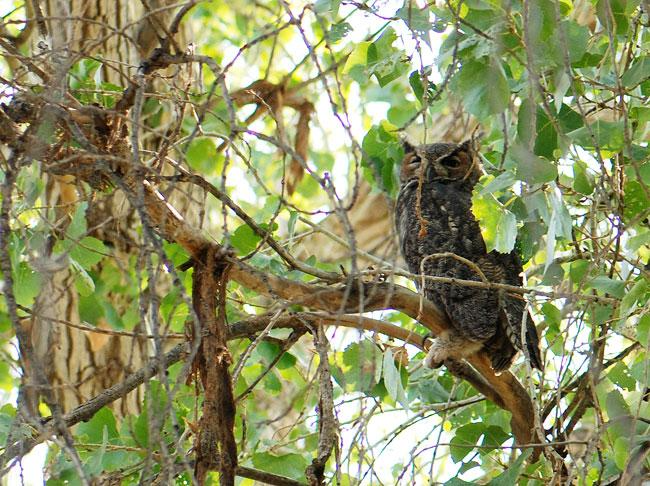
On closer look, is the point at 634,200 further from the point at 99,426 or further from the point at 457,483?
the point at 99,426

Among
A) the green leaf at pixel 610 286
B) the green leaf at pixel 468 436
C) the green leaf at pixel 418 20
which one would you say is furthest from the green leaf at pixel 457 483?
the green leaf at pixel 418 20

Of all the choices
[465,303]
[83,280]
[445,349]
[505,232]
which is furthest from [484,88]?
[83,280]

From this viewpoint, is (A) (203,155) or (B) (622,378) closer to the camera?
(B) (622,378)

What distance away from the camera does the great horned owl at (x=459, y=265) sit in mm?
2602

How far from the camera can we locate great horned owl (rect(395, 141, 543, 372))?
2602mm

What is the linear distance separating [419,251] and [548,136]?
1.13 metres

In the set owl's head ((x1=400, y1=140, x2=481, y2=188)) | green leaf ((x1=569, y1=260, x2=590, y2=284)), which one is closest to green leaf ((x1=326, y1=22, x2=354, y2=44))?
green leaf ((x1=569, y1=260, x2=590, y2=284))

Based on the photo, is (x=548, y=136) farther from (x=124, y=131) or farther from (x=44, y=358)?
(x=44, y=358)

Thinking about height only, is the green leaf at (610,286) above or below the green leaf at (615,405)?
above

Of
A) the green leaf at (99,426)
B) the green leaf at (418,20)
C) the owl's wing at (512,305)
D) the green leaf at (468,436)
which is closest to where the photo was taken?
the green leaf at (418,20)

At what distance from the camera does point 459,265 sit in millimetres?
2857

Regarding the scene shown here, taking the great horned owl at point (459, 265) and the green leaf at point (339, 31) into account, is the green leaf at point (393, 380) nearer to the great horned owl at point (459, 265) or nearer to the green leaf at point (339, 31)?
the great horned owl at point (459, 265)

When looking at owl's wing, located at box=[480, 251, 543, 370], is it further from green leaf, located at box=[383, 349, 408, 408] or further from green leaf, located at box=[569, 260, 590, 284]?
green leaf, located at box=[383, 349, 408, 408]

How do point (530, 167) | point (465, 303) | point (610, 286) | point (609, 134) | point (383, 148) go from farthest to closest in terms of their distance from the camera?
point (465, 303)
point (383, 148)
point (610, 286)
point (609, 134)
point (530, 167)
